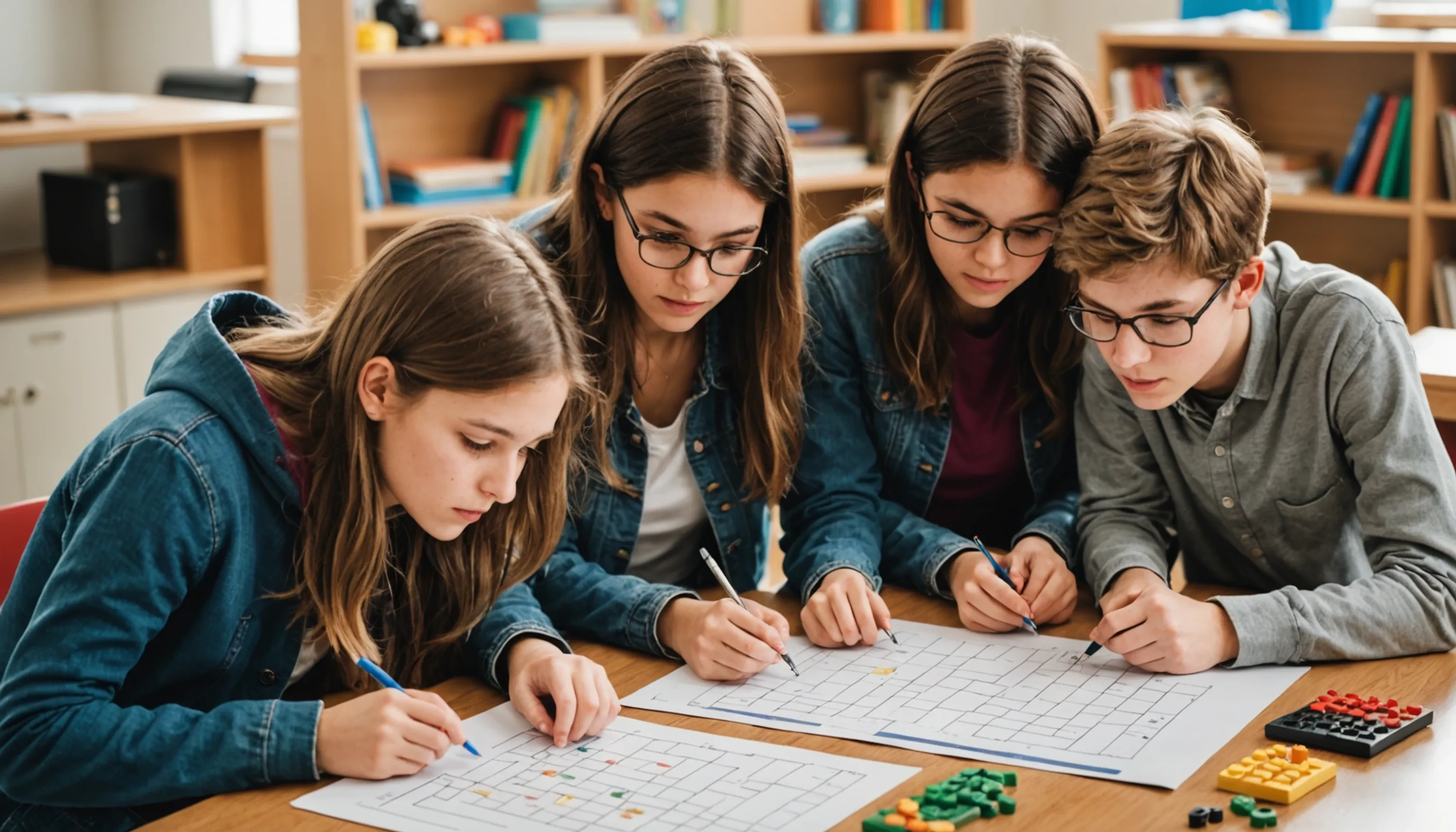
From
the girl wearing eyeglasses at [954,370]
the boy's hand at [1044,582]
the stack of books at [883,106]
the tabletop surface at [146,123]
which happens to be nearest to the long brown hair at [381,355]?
the girl wearing eyeglasses at [954,370]

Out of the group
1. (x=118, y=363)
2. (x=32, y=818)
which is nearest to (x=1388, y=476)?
(x=32, y=818)

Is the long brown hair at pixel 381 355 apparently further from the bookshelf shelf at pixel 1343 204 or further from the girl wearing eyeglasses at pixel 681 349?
the bookshelf shelf at pixel 1343 204

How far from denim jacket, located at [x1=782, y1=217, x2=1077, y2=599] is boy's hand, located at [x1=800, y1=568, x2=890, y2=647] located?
14 cm

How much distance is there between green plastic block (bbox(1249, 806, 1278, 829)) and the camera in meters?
1.18

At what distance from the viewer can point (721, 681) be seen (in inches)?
60.1

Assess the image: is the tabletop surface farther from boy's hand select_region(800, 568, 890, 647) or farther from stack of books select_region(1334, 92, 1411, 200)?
stack of books select_region(1334, 92, 1411, 200)

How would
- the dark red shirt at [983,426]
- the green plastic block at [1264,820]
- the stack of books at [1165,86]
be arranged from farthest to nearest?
the stack of books at [1165,86] < the dark red shirt at [983,426] < the green plastic block at [1264,820]

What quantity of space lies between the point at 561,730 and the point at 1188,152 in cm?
86

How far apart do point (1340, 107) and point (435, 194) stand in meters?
2.44

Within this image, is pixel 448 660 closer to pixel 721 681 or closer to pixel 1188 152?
pixel 721 681

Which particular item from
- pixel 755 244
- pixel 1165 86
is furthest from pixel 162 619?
pixel 1165 86

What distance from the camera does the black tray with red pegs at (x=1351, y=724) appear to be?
1.31 meters

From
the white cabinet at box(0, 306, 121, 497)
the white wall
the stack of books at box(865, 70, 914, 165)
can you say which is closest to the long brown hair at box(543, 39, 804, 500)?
the white cabinet at box(0, 306, 121, 497)

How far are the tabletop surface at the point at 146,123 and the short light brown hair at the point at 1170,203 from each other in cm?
265
